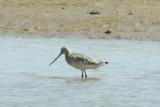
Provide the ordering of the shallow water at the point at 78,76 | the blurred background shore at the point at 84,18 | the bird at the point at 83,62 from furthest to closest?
the blurred background shore at the point at 84,18 < the bird at the point at 83,62 < the shallow water at the point at 78,76

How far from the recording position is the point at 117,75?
A: 478 inches

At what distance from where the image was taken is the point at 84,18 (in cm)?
1709

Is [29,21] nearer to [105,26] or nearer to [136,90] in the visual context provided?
[105,26]

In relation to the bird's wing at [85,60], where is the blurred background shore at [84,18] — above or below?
above

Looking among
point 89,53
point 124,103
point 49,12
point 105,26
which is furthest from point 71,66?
point 49,12

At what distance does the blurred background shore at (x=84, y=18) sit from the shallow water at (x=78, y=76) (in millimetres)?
623

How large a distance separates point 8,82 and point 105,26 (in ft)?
17.7

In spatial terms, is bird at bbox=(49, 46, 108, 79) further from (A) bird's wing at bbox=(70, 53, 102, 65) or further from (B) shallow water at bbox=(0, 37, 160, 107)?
(B) shallow water at bbox=(0, 37, 160, 107)

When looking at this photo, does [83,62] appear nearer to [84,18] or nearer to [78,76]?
[78,76]

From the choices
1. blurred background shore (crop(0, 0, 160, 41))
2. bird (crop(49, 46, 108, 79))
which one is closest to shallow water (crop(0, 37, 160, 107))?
bird (crop(49, 46, 108, 79))

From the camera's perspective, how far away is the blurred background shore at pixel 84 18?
16312 millimetres

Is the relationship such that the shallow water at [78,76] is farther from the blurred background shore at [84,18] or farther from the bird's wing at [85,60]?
the blurred background shore at [84,18]

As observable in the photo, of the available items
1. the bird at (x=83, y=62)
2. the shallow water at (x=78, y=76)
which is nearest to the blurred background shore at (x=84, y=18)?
the shallow water at (x=78, y=76)

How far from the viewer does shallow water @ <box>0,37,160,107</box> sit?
10.4 meters
